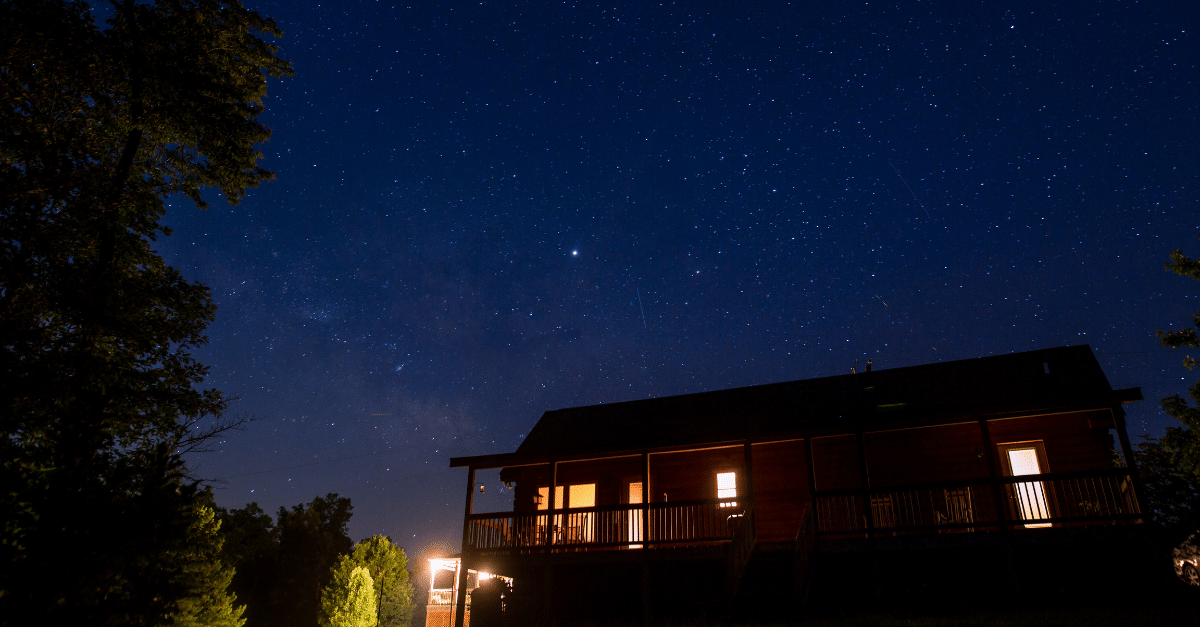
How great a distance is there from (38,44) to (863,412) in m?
19.7

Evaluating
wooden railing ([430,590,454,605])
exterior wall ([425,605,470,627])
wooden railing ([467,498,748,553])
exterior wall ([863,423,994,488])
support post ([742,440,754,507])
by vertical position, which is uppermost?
exterior wall ([863,423,994,488])

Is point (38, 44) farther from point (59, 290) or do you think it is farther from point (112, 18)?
point (59, 290)

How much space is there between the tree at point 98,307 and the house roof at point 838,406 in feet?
25.3

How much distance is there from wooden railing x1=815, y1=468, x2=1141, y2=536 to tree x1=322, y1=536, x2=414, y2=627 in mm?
27847

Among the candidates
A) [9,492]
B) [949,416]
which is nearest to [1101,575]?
[949,416]

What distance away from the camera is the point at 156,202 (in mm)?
13500

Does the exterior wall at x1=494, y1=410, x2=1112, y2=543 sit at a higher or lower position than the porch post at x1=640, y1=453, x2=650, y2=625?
higher

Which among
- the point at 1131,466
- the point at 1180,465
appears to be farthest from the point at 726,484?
the point at 1180,465

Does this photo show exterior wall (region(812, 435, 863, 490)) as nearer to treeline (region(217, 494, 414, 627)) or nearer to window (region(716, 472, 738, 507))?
window (region(716, 472, 738, 507))

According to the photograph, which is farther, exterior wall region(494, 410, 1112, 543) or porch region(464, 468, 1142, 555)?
exterior wall region(494, 410, 1112, 543)

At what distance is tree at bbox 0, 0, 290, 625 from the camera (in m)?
10.4

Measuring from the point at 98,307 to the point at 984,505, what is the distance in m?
18.6

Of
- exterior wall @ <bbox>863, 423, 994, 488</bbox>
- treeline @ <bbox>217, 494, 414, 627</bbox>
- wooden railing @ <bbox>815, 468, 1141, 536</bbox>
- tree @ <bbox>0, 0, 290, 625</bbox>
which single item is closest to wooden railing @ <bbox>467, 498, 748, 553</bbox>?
wooden railing @ <bbox>815, 468, 1141, 536</bbox>

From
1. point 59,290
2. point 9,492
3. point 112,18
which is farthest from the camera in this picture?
point 112,18
